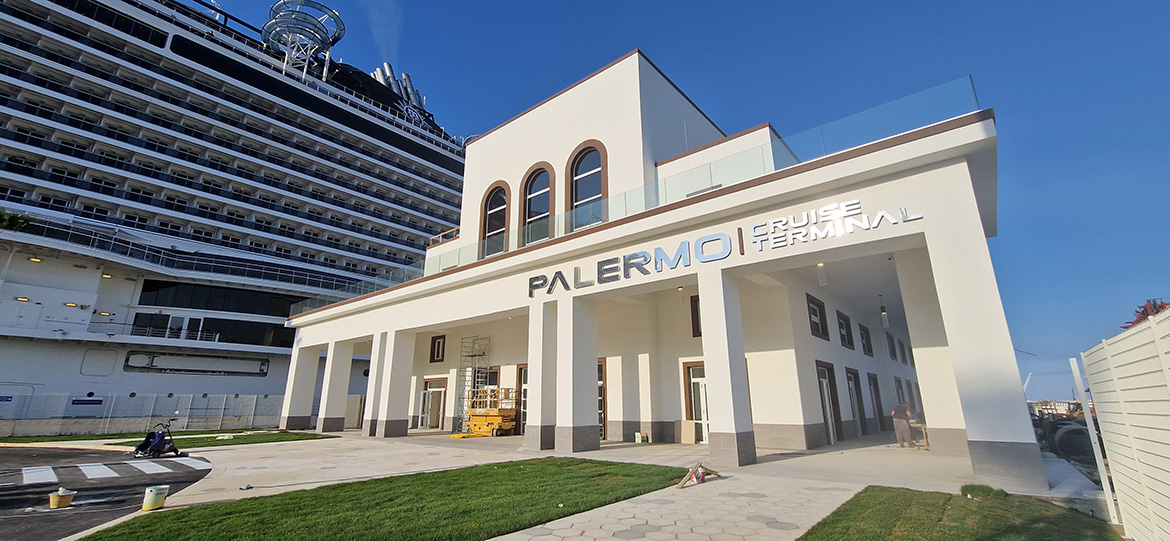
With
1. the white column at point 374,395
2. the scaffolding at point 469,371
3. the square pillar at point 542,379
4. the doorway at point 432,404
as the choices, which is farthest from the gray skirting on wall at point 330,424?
the square pillar at point 542,379

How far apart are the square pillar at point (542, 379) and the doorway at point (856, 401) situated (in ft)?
35.1

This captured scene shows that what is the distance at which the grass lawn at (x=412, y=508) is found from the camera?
5082mm

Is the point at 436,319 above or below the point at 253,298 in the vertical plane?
below

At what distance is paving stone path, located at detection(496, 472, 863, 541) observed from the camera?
4965 mm

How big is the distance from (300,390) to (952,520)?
26.8m

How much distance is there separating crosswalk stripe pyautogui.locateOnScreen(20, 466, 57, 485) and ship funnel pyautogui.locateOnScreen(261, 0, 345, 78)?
A: 5051 cm

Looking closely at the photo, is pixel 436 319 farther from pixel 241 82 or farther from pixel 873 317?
pixel 241 82

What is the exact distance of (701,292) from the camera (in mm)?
10906

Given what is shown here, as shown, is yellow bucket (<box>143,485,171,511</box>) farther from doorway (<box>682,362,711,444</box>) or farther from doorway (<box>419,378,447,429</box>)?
doorway (<box>419,378,447,429</box>)

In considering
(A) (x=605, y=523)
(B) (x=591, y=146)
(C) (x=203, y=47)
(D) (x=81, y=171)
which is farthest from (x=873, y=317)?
(C) (x=203, y=47)

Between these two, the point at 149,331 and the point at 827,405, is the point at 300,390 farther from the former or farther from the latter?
the point at 827,405

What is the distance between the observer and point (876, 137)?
931 cm

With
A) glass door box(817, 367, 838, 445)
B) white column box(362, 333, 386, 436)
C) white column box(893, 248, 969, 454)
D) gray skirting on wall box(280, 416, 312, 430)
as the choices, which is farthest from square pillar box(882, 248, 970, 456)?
gray skirting on wall box(280, 416, 312, 430)

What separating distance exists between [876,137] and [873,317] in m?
15.6
